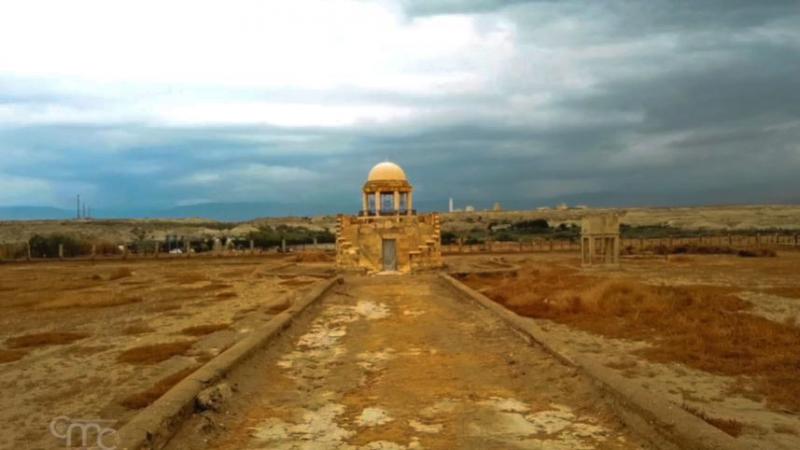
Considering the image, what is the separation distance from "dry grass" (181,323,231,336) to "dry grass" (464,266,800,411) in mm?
7025

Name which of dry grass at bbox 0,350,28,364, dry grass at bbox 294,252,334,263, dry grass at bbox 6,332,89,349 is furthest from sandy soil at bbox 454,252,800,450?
dry grass at bbox 294,252,334,263

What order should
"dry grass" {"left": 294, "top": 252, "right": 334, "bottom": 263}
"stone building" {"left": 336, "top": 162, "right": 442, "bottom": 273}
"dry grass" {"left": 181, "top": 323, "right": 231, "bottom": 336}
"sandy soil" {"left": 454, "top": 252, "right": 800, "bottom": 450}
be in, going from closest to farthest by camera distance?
"sandy soil" {"left": 454, "top": 252, "right": 800, "bottom": 450}, "dry grass" {"left": 181, "top": 323, "right": 231, "bottom": 336}, "stone building" {"left": 336, "top": 162, "right": 442, "bottom": 273}, "dry grass" {"left": 294, "top": 252, "right": 334, "bottom": 263}

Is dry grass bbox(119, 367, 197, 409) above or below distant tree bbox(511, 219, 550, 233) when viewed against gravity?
below

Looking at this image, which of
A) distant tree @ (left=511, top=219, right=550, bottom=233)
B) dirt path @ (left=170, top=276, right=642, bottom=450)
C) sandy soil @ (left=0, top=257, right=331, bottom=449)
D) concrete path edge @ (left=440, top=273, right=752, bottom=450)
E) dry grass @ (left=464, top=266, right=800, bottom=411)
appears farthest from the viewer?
distant tree @ (left=511, top=219, right=550, bottom=233)

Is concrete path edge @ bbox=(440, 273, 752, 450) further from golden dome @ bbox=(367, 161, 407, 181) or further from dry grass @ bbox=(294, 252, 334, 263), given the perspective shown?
dry grass @ bbox=(294, 252, 334, 263)

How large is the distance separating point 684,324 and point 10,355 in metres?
12.7

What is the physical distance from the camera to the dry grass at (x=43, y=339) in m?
13.4

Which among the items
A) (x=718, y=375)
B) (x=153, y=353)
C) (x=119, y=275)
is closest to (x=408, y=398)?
(x=718, y=375)

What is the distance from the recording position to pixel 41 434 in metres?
7.23

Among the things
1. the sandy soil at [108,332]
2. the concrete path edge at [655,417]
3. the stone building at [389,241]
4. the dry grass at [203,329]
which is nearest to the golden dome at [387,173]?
the stone building at [389,241]

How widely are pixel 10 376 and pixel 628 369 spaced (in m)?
9.18

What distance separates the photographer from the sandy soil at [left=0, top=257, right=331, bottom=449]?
847cm

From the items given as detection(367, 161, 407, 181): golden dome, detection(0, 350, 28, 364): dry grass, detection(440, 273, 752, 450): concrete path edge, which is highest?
detection(367, 161, 407, 181): golden dome

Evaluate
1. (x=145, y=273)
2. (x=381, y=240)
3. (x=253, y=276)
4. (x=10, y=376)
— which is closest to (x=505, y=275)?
(x=381, y=240)
